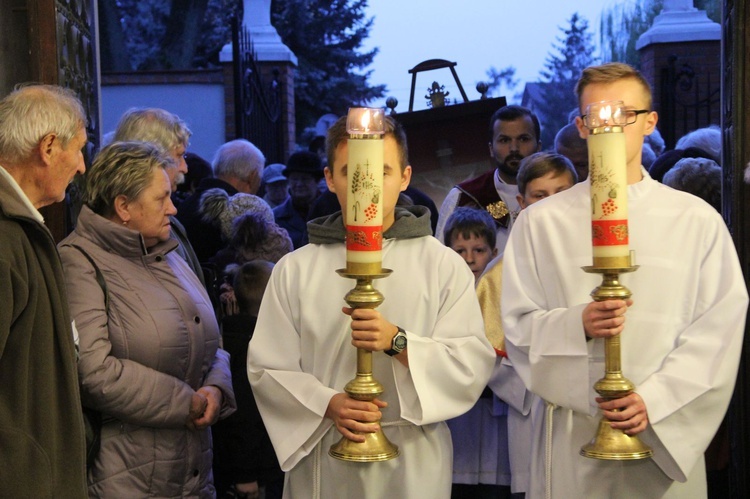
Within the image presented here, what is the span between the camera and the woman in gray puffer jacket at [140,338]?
3689 mm

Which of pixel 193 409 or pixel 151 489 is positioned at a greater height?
pixel 193 409

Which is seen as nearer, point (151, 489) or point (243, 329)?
point (151, 489)

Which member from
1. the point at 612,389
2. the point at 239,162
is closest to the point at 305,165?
the point at 239,162

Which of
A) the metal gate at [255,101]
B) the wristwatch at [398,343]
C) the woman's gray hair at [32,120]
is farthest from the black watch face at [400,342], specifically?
the metal gate at [255,101]

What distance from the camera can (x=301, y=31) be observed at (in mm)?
22406

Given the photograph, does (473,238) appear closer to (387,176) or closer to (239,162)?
(387,176)

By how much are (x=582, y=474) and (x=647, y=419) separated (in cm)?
36

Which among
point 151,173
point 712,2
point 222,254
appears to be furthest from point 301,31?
point 151,173

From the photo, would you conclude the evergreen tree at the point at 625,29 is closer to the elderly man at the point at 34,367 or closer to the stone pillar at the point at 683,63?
the stone pillar at the point at 683,63

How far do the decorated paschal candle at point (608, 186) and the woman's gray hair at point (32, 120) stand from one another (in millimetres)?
1673

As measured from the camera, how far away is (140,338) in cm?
381

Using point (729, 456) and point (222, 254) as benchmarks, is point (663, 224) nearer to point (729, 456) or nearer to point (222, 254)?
point (729, 456)

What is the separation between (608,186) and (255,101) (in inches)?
375

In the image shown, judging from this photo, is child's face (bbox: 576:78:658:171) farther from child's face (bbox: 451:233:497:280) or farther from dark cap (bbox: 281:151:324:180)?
dark cap (bbox: 281:151:324:180)
